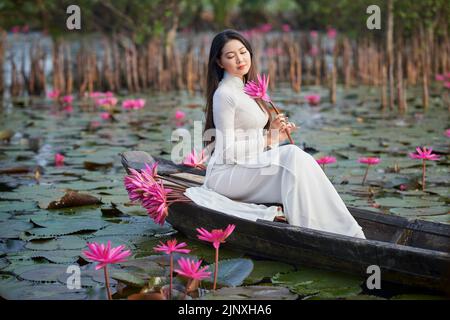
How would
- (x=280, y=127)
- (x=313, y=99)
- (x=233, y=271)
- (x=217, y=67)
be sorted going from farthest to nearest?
1. (x=313, y=99)
2. (x=217, y=67)
3. (x=280, y=127)
4. (x=233, y=271)

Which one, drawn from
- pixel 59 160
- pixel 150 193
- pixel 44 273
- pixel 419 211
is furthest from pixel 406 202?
pixel 59 160

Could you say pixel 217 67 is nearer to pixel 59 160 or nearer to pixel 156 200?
pixel 156 200

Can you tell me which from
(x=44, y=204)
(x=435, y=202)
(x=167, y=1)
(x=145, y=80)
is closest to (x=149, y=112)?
(x=145, y=80)

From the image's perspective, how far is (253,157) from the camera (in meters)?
3.43

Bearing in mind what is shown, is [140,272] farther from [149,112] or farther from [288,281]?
[149,112]

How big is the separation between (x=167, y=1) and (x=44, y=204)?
6408 millimetres

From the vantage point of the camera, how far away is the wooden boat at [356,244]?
277 cm

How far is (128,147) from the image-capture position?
19.6ft

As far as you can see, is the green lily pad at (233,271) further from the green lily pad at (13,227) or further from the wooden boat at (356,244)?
the green lily pad at (13,227)

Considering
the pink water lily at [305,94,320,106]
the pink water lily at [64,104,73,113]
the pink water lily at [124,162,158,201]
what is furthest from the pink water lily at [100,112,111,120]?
the pink water lily at [124,162,158,201]

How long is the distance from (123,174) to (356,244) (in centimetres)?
252

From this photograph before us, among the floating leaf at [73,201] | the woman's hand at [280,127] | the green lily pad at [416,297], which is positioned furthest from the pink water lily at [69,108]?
the green lily pad at [416,297]

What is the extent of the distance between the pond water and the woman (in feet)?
0.87

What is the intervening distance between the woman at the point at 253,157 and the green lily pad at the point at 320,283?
8.7 inches
